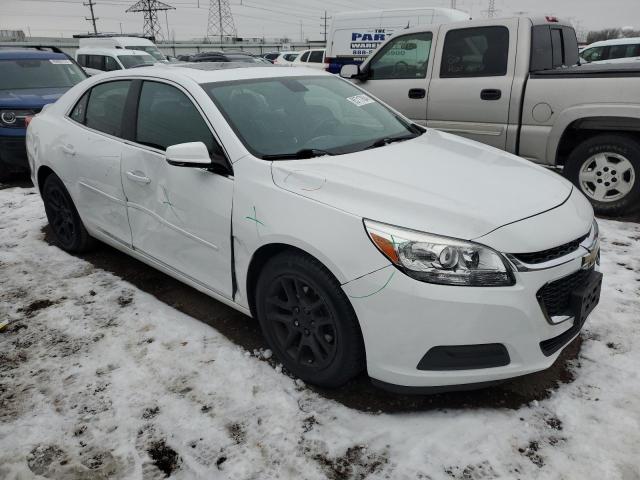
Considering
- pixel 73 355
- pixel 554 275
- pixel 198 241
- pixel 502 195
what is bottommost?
pixel 73 355

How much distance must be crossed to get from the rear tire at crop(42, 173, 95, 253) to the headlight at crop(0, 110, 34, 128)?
117 inches

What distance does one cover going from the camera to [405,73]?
20.8 ft

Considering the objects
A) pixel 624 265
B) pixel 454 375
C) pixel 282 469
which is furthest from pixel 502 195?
pixel 624 265

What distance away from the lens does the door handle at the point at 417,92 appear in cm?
615

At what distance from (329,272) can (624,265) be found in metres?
2.88

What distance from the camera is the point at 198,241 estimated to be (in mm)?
3092

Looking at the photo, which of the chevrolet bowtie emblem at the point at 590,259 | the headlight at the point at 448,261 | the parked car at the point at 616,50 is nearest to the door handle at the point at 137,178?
the headlight at the point at 448,261

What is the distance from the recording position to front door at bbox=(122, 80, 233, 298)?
2943 mm

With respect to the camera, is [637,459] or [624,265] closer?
[637,459]

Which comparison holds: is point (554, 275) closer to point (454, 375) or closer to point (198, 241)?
point (454, 375)

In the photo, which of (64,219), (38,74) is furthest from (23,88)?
(64,219)

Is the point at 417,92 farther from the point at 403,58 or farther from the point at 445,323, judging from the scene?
the point at 445,323

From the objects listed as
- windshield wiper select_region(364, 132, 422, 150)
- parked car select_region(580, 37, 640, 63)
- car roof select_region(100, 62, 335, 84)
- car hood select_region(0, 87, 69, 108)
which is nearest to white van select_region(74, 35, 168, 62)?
car hood select_region(0, 87, 69, 108)

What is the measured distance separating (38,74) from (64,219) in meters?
4.74
